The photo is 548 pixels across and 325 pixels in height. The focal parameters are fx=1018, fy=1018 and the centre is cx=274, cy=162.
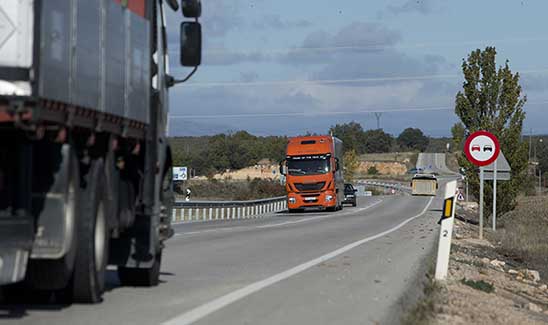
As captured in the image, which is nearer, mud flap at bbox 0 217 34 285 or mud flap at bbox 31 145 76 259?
mud flap at bbox 0 217 34 285

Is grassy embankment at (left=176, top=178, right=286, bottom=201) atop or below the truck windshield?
below

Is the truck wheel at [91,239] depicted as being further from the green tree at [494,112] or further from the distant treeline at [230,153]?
the distant treeline at [230,153]

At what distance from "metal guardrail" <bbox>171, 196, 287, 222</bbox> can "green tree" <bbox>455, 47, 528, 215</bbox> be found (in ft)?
35.7

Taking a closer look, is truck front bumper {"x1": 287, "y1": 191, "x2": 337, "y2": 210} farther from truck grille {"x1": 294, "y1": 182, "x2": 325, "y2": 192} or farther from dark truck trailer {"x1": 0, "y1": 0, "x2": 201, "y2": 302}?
dark truck trailer {"x1": 0, "y1": 0, "x2": 201, "y2": 302}

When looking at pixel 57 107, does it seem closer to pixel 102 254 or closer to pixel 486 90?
pixel 102 254

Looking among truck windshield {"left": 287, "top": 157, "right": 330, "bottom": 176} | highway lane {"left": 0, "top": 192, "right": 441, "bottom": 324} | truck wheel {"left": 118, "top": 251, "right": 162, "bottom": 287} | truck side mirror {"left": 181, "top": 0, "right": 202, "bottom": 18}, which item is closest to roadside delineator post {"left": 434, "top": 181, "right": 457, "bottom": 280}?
highway lane {"left": 0, "top": 192, "right": 441, "bottom": 324}

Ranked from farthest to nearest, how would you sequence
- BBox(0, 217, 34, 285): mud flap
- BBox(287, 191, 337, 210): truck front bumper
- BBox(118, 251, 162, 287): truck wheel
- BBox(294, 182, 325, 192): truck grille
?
BBox(287, 191, 337, 210): truck front bumper → BBox(294, 182, 325, 192): truck grille → BBox(118, 251, 162, 287): truck wheel → BBox(0, 217, 34, 285): mud flap

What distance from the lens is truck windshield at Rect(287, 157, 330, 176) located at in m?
51.1

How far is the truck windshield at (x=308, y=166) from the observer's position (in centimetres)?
5112

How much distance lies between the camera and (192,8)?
38.1 feet

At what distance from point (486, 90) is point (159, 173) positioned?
3312cm

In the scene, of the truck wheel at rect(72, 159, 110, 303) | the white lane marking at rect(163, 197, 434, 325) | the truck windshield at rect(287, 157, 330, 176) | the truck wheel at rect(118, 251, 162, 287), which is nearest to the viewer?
the truck wheel at rect(72, 159, 110, 303)

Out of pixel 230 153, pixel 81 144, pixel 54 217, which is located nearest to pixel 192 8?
pixel 81 144

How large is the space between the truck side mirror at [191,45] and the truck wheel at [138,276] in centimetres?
236
